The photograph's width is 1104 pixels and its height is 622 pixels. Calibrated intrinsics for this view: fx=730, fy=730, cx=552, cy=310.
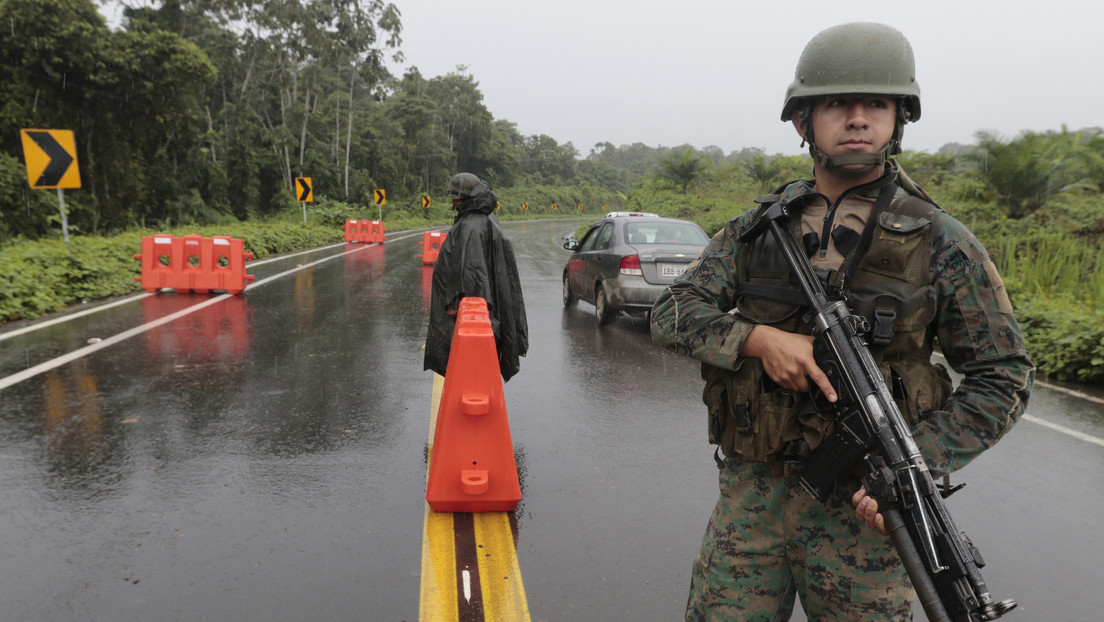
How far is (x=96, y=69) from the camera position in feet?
74.6

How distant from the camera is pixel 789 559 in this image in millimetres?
1912

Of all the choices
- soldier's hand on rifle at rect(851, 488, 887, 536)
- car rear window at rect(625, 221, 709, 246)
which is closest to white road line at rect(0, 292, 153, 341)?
car rear window at rect(625, 221, 709, 246)

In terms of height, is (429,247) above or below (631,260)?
below

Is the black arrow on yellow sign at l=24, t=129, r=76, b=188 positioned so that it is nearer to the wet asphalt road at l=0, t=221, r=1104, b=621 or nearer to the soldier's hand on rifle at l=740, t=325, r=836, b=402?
the wet asphalt road at l=0, t=221, r=1104, b=621

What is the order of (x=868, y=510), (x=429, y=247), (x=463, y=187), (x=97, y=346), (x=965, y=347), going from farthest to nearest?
1. (x=429, y=247)
2. (x=97, y=346)
3. (x=463, y=187)
4. (x=965, y=347)
5. (x=868, y=510)

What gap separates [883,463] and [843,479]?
218 mm

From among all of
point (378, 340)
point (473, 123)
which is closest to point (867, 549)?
point (378, 340)

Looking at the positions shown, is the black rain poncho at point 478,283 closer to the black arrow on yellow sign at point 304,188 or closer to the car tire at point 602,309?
the car tire at point 602,309

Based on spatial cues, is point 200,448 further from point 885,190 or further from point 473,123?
point 473,123

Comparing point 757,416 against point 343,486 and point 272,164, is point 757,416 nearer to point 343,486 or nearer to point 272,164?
point 343,486

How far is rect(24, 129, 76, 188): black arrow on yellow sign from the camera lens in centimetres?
1112

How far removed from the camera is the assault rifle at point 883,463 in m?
1.48

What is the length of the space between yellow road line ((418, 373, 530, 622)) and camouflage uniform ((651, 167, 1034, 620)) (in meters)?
1.20

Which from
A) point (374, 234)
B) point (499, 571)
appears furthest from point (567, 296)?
point (374, 234)
